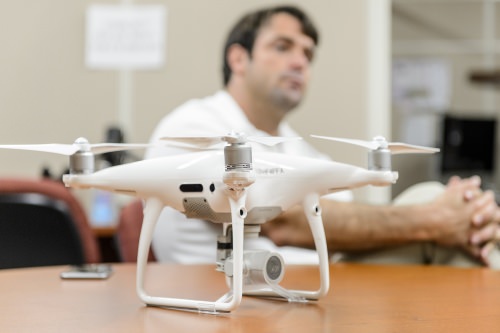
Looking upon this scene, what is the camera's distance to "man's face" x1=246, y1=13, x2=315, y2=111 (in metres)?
2.23

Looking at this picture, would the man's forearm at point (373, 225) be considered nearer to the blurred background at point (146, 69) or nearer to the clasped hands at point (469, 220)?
the clasped hands at point (469, 220)

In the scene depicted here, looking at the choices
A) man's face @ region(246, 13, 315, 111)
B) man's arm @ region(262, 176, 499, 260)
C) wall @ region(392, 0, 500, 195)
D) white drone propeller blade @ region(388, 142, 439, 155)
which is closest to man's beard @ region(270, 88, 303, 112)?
man's face @ region(246, 13, 315, 111)

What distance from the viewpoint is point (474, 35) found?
4637 millimetres

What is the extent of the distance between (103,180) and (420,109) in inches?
152

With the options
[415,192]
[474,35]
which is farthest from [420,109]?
[415,192]

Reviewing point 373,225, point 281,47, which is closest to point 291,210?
point 373,225

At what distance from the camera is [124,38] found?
10.5ft

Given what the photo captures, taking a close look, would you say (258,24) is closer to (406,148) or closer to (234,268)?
(406,148)

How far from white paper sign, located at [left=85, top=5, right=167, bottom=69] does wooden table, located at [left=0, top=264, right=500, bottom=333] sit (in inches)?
84.5

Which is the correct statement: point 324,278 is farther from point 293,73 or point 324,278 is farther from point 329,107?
point 329,107

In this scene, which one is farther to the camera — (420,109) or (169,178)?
(420,109)

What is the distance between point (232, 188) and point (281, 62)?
1.59 m

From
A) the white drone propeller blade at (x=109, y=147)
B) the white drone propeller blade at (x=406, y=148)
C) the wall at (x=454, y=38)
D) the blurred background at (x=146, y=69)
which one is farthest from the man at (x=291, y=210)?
the wall at (x=454, y=38)

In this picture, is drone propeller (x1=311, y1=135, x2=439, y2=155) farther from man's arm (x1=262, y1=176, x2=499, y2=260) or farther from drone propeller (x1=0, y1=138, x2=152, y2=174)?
man's arm (x1=262, y1=176, x2=499, y2=260)
